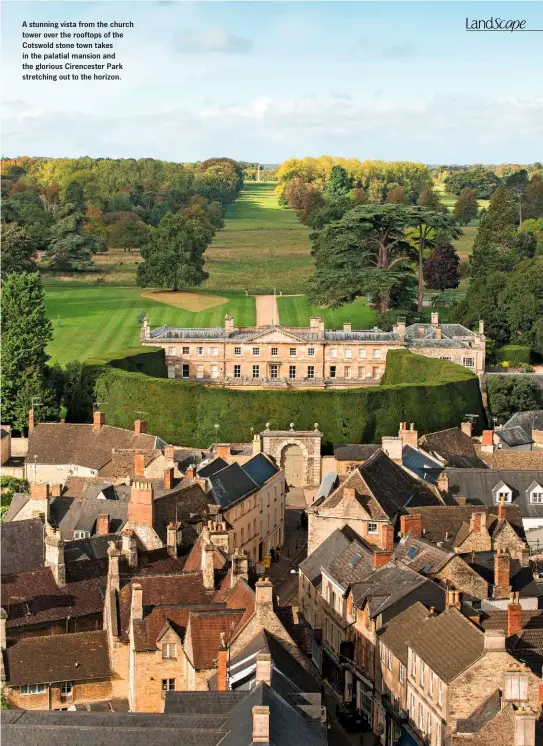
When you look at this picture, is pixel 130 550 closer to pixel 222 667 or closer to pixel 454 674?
pixel 222 667

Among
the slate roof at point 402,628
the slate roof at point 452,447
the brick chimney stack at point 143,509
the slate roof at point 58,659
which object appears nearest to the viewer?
the slate roof at point 58,659

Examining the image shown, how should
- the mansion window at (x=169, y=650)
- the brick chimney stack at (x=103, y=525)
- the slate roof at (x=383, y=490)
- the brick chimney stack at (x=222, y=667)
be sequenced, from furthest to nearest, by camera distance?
the slate roof at (x=383, y=490) → the brick chimney stack at (x=103, y=525) → the mansion window at (x=169, y=650) → the brick chimney stack at (x=222, y=667)

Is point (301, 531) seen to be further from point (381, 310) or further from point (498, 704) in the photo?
point (381, 310)

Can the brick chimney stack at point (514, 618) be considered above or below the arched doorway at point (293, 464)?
above

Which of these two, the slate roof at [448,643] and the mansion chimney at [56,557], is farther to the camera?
the mansion chimney at [56,557]

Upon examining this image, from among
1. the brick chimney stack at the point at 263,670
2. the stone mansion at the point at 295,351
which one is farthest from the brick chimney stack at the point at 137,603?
the stone mansion at the point at 295,351

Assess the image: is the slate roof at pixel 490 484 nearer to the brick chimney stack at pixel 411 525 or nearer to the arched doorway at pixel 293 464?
the brick chimney stack at pixel 411 525

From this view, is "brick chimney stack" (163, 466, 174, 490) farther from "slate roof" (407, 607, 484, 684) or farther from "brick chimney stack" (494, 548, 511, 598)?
"slate roof" (407, 607, 484, 684)
